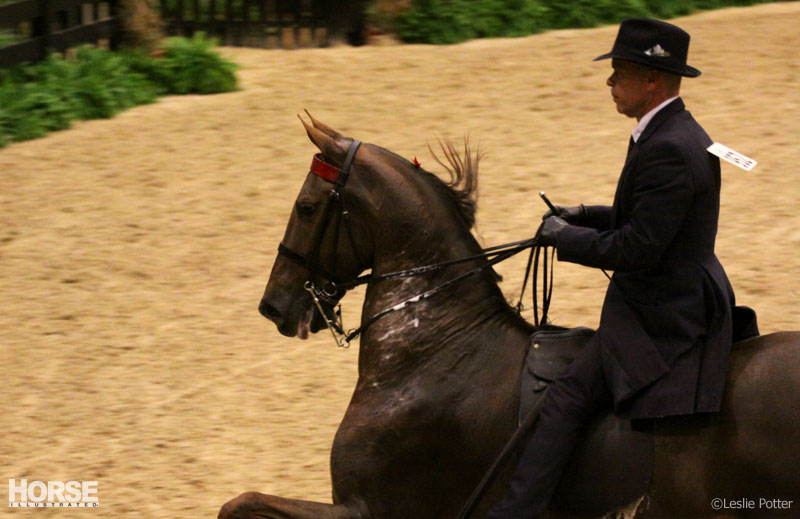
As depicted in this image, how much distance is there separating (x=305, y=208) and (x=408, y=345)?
752 millimetres

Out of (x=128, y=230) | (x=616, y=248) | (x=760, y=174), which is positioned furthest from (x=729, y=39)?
(x=616, y=248)

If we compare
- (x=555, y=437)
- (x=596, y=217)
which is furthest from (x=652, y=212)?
(x=555, y=437)

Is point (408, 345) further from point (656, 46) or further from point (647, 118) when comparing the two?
point (656, 46)

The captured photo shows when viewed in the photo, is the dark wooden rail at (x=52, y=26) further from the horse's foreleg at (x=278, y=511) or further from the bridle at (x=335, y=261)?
the horse's foreleg at (x=278, y=511)

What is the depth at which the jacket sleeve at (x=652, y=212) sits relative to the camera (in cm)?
393

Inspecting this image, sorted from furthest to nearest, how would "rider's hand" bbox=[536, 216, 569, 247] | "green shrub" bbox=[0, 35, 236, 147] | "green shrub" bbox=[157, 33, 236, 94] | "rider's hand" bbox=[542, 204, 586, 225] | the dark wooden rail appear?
"green shrub" bbox=[157, 33, 236, 94]
the dark wooden rail
"green shrub" bbox=[0, 35, 236, 147]
"rider's hand" bbox=[542, 204, 586, 225]
"rider's hand" bbox=[536, 216, 569, 247]

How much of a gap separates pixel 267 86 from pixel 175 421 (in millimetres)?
6161

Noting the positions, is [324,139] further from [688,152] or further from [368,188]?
[688,152]

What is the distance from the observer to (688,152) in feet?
13.0

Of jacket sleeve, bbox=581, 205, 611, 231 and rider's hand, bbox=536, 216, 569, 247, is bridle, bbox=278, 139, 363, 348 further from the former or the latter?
jacket sleeve, bbox=581, 205, 611, 231

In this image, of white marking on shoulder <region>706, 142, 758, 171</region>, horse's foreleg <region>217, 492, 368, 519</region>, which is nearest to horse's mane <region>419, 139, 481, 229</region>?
white marking on shoulder <region>706, 142, 758, 171</region>

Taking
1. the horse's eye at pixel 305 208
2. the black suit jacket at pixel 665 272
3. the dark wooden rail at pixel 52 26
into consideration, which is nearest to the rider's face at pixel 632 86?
the black suit jacket at pixel 665 272

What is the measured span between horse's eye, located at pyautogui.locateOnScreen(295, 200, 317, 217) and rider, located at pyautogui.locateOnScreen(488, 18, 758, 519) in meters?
1.04

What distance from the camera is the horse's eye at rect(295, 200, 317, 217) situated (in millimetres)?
4605
